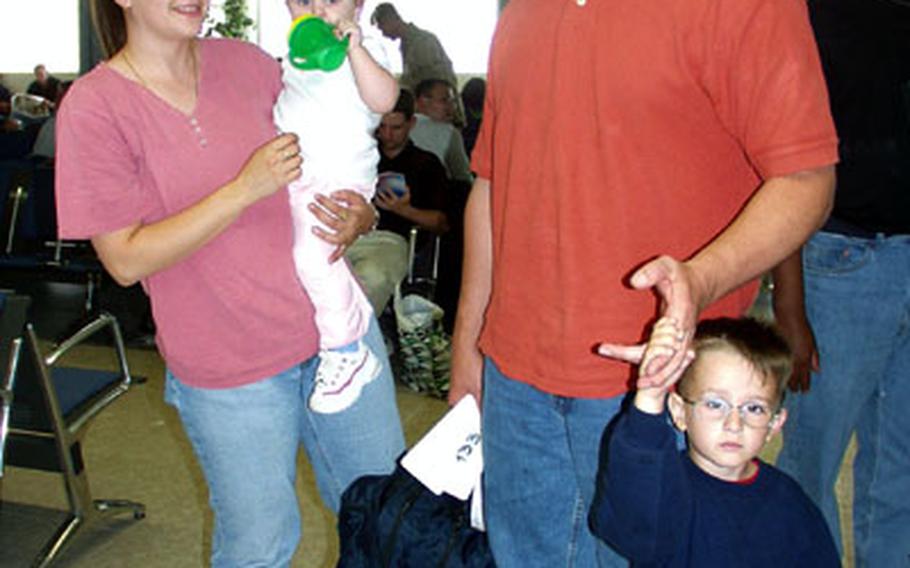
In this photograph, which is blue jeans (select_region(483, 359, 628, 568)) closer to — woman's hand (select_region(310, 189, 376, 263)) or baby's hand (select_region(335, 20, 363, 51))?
woman's hand (select_region(310, 189, 376, 263))

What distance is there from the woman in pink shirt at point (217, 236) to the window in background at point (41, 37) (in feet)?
40.8

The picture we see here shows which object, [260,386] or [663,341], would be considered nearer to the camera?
[663,341]

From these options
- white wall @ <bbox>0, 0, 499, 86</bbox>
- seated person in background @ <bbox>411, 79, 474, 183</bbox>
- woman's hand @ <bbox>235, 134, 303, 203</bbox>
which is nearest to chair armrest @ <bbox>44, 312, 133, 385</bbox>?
woman's hand @ <bbox>235, 134, 303, 203</bbox>

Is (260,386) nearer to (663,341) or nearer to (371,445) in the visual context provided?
(371,445)

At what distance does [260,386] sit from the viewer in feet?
5.54

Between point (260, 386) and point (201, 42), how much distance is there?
0.65 metres

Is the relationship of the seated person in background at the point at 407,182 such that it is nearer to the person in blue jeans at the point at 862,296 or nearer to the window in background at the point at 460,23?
the person in blue jeans at the point at 862,296

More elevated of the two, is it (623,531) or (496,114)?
(496,114)

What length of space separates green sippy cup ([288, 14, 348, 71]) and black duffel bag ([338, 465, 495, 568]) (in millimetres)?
745

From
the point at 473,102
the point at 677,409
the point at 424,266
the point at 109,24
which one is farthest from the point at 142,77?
the point at 473,102

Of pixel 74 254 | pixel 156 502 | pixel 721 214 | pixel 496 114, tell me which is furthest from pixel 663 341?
pixel 74 254

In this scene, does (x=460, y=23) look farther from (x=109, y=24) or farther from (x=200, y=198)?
(x=200, y=198)

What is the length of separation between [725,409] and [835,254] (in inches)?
26.7

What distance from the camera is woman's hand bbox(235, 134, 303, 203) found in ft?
5.15
